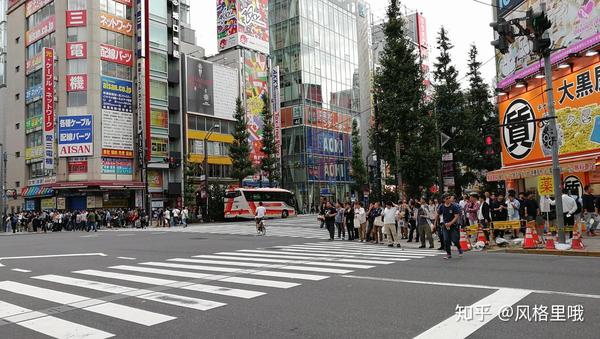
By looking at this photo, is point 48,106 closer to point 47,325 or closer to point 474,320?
point 47,325

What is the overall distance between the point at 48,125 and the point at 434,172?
3637 centimetres

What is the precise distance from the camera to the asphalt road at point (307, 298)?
17.5ft

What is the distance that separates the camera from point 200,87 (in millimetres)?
53844

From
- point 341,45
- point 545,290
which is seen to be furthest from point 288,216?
point 545,290

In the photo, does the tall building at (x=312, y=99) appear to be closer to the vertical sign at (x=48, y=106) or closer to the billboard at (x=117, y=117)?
the billboard at (x=117, y=117)

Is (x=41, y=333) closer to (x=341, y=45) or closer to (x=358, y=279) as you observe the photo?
(x=358, y=279)

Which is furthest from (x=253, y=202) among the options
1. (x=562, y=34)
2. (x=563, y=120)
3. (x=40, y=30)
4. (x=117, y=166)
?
Answer: (x=40, y=30)

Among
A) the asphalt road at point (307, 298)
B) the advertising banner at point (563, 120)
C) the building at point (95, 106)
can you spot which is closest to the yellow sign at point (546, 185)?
the advertising banner at point (563, 120)

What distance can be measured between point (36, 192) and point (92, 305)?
45337mm

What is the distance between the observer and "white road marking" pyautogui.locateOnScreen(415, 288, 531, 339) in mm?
4961

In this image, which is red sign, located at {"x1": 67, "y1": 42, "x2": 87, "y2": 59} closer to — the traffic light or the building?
the building

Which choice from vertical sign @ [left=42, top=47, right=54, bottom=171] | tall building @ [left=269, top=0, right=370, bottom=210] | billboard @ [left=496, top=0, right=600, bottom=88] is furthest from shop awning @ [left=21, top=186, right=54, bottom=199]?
billboard @ [left=496, top=0, right=600, bottom=88]

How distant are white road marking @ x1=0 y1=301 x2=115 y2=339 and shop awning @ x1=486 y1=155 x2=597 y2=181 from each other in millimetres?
17756

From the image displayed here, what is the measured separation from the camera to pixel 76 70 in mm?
45125
